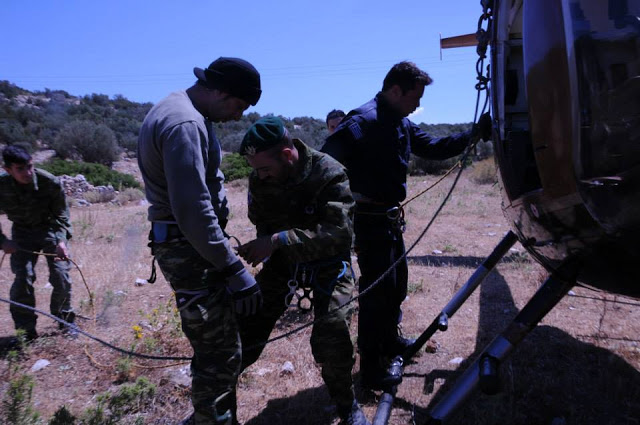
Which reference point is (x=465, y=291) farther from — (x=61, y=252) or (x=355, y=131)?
(x=61, y=252)

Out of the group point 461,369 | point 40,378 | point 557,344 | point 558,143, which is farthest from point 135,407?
point 557,344

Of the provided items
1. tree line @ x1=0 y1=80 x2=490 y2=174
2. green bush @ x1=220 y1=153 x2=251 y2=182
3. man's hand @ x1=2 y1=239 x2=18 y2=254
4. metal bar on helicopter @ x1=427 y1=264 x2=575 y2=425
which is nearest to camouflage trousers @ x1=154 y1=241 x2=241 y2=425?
metal bar on helicopter @ x1=427 y1=264 x2=575 y2=425

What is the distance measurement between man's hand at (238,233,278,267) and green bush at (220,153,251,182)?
16956 millimetres

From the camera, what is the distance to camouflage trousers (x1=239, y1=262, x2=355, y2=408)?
8.40 ft

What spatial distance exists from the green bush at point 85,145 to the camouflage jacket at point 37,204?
2098cm

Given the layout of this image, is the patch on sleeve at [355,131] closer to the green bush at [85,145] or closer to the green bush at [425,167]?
the green bush at [425,167]

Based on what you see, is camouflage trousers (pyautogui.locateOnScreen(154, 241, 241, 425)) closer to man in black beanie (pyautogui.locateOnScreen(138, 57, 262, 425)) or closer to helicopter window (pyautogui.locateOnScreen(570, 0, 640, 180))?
man in black beanie (pyautogui.locateOnScreen(138, 57, 262, 425))

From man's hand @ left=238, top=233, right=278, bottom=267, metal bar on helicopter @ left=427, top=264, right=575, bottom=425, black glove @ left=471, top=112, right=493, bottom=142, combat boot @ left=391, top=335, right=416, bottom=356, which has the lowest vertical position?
combat boot @ left=391, top=335, right=416, bottom=356

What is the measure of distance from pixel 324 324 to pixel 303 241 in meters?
0.48

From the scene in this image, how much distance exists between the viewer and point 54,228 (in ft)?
15.6

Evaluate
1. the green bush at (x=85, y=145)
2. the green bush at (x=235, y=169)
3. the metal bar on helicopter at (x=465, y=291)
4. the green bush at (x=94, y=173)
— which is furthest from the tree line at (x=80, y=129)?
the metal bar on helicopter at (x=465, y=291)

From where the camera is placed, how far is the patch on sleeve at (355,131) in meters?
3.21

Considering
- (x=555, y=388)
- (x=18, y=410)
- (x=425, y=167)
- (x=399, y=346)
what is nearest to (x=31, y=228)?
(x=18, y=410)

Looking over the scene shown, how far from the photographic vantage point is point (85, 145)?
23.8 metres
